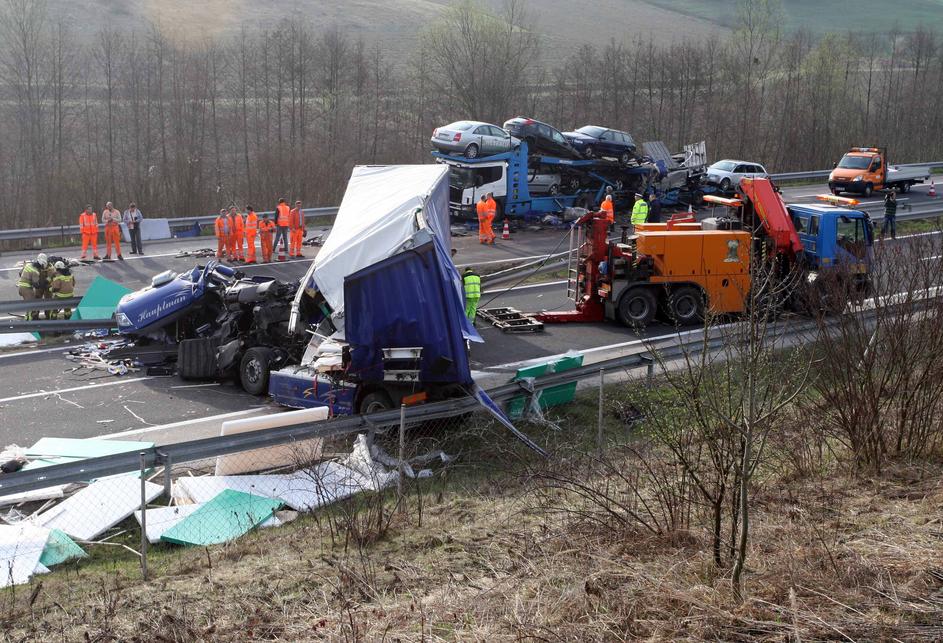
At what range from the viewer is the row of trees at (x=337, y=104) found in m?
35.2

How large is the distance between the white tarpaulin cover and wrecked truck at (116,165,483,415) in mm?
20

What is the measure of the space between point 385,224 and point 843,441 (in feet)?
21.2

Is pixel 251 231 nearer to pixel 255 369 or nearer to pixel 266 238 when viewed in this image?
pixel 266 238

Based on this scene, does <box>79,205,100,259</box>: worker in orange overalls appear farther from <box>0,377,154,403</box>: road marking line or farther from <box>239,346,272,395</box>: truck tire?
A: <box>239,346,272,395</box>: truck tire

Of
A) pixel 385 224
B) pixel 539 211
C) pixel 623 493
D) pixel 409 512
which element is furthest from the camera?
pixel 539 211

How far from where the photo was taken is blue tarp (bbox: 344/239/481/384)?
11180 millimetres

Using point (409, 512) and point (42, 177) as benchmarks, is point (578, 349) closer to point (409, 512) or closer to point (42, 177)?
point (409, 512)

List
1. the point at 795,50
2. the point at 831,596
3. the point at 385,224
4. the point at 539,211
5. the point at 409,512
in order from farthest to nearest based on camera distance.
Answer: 1. the point at 795,50
2. the point at 539,211
3. the point at 385,224
4. the point at 409,512
5. the point at 831,596

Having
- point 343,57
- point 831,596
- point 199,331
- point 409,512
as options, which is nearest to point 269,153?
point 343,57

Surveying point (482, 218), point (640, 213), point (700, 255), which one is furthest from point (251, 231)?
point (700, 255)

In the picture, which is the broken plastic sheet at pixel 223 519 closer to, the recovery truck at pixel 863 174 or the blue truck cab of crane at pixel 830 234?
the blue truck cab of crane at pixel 830 234

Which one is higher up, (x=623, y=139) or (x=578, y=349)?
(x=623, y=139)

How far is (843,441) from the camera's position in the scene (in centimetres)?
1010

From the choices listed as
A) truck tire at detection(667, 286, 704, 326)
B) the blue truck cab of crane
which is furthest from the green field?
truck tire at detection(667, 286, 704, 326)
